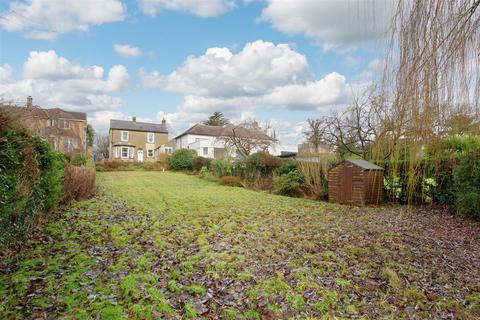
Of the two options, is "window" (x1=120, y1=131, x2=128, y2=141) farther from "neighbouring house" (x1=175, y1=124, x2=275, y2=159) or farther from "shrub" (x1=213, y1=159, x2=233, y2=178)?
"shrub" (x1=213, y1=159, x2=233, y2=178)

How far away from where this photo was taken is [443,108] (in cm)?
233

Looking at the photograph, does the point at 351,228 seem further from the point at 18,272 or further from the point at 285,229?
the point at 18,272

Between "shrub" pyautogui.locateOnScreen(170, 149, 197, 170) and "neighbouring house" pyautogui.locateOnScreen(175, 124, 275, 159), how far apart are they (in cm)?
276

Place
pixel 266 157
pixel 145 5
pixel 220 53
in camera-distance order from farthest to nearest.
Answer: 1. pixel 266 157
2. pixel 220 53
3. pixel 145 5

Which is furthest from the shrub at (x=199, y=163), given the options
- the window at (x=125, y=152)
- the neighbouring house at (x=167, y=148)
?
the window at (x=125, y=152)

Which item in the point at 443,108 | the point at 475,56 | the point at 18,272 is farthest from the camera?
the point at 18,272

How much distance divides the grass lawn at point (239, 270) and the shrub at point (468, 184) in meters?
0.95

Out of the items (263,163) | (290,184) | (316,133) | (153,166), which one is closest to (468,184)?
(290,184)

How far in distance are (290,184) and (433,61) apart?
10.2 metres

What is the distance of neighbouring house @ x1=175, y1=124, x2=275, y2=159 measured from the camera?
27.3 meters

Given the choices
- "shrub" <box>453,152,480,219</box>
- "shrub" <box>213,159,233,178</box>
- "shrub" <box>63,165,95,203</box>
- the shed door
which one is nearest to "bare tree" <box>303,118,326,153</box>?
the shed door

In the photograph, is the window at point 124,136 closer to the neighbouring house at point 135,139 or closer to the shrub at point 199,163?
the neighbouring house at point 135,139

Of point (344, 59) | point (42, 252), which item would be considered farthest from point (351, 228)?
point (42, 252)

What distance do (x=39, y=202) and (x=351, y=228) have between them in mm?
6062
